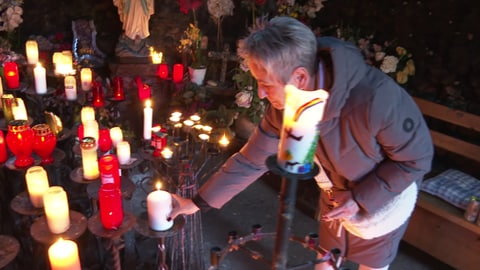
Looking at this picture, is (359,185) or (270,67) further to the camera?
(359,185)

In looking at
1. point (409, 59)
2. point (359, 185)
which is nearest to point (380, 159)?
point (359, 185)

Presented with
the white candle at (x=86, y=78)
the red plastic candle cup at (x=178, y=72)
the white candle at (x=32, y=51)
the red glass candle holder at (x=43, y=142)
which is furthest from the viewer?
the red plastic candle cup at (x=178, y=72)

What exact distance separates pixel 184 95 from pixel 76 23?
60.6 inches

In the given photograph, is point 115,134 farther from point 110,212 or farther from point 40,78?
point 110,212

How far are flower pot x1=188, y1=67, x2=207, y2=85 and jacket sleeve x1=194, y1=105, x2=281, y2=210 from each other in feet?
8.11

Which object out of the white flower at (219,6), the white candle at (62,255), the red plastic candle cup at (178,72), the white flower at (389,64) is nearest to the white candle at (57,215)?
the white candle at (62,255)

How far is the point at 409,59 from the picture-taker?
302 centimetres

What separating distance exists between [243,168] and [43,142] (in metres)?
0.95

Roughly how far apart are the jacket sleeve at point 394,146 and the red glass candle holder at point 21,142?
4.33 feet

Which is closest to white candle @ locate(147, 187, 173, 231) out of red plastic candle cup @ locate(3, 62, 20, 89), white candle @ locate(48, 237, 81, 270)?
white candle @ locate(48, 237, 81, 270)

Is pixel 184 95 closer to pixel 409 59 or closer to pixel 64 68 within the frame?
pixel 64 68

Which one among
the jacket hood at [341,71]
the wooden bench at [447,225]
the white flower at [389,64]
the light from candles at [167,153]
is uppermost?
the jacket hood at [341,71]

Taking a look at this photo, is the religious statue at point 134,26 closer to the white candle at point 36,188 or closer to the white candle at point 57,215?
the white candle at point 36,188

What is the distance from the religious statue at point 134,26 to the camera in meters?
3.92
